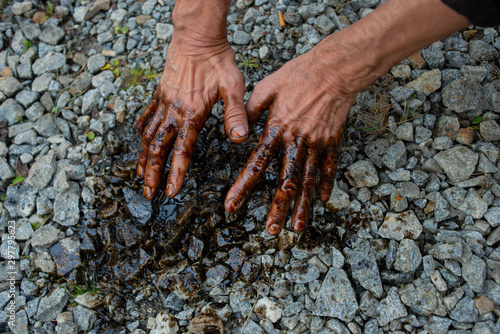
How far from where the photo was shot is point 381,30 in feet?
5.70

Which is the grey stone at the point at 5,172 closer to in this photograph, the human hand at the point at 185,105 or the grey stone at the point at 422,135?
the human hand at the point at 185,105

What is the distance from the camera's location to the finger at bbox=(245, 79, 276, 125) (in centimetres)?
222

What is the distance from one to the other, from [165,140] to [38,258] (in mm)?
1155

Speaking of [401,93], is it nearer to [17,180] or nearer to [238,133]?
[238,133]

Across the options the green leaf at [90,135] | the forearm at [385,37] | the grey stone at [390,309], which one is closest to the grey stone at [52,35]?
the green leaf at [90,135]

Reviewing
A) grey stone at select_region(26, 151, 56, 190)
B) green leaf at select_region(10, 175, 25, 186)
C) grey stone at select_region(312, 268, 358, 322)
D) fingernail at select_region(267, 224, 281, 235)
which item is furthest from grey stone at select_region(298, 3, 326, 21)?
green leaf at select_region(10, 175, 25, 186)

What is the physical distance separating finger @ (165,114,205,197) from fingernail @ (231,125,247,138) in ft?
0.96

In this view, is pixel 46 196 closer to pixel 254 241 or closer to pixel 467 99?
pixel 254 241

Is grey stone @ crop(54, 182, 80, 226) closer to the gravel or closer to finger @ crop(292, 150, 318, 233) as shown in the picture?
the gravel

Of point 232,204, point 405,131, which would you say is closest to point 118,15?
point 232,204

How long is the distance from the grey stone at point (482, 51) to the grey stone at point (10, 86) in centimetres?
354

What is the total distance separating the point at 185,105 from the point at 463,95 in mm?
1792

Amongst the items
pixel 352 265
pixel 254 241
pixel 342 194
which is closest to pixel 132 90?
pixel 254 241

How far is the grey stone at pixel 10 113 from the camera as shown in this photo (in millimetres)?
2877
